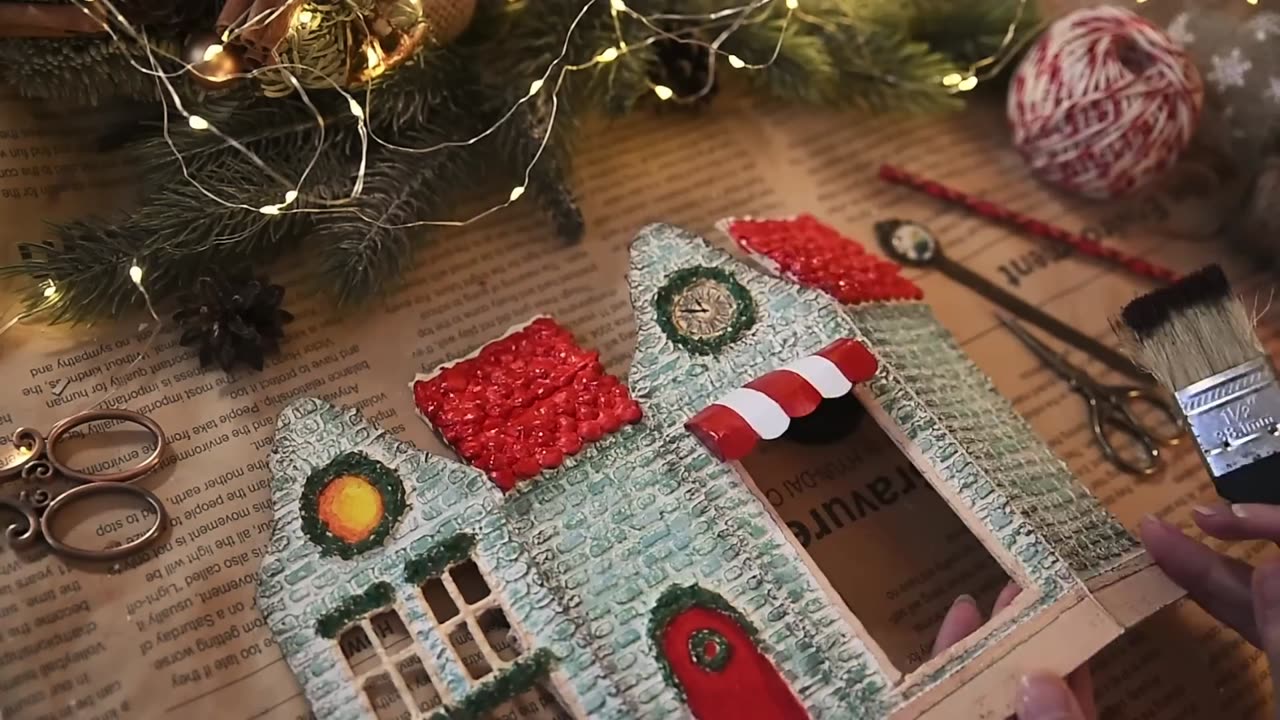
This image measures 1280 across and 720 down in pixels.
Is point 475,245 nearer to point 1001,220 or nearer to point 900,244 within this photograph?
point 900,244

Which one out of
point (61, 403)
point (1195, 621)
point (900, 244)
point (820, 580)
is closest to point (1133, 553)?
point (1195, 621)

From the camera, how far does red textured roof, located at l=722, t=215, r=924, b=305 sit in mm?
791

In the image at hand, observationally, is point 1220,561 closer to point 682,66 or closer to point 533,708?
point 533,708

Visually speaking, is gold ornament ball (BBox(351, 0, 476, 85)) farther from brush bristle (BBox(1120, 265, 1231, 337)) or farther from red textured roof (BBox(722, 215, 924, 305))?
brush bristle (BBox(1120, 265, 1231, 337))

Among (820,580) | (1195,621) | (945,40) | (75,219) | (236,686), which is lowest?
(1195,621)

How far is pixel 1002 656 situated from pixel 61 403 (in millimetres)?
649

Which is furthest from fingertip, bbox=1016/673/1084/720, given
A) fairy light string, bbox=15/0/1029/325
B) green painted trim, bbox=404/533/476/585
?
fairy light string, bbox=15/0/1029/325

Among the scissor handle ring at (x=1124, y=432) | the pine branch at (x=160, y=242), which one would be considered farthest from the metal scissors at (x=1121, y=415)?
the pine branch at (x=160, y=242)

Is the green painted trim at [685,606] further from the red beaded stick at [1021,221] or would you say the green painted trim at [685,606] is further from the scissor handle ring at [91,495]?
the red beaded stick at [1021,221]

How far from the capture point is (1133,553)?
0.72 metres

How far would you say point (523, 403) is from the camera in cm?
72

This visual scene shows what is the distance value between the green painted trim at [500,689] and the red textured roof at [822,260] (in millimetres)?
353

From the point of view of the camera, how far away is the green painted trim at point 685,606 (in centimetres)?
64

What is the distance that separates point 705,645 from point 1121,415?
482mm
